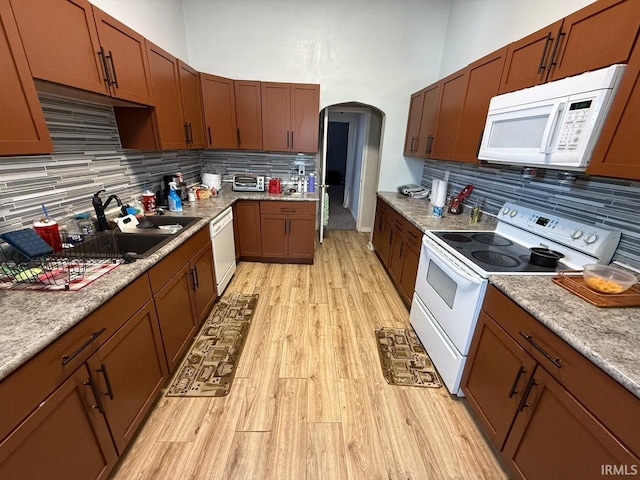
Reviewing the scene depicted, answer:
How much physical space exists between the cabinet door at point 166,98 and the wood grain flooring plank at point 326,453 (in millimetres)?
2334

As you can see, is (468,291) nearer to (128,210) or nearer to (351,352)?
(351,352)

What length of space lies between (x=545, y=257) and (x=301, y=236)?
7.59 ft

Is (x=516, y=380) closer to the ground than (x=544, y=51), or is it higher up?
closer to the ground

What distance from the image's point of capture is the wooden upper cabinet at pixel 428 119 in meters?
2.73

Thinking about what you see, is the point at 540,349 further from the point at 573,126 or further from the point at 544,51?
the point at 544,51

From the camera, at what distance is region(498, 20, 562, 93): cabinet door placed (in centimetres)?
146

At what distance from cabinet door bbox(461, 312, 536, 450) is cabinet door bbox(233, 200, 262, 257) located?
8.13 ft

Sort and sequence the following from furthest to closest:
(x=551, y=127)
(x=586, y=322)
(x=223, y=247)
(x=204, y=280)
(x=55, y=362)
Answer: (x=223, y=247) < (x=204, y=280) < (x=551, y=127) < (x=586, y=322) < (x=55, y=362)

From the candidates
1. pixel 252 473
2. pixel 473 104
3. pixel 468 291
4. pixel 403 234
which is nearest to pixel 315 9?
pixel 473 104

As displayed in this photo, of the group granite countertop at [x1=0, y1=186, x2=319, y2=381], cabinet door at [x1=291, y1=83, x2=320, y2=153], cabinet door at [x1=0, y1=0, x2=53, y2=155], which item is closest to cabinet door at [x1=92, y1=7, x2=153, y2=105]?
cabinet door at [x1=0, y1=0, x2=53, y2=155]

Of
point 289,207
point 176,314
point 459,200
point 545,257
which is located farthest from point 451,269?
point 289,207

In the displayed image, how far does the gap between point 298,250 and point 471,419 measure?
7.55 ft

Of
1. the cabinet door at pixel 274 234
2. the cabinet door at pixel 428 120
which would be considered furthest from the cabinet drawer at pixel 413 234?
the cabinet door at pixel 274 234

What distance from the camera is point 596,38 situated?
122 cm
